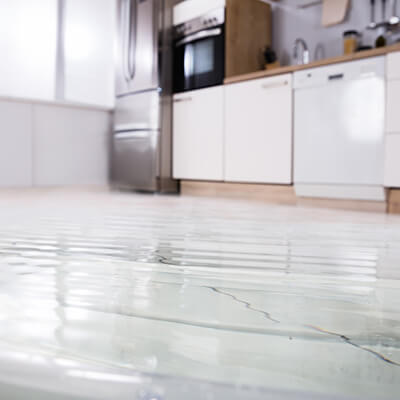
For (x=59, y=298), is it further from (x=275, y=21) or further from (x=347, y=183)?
(x=275, y=21)

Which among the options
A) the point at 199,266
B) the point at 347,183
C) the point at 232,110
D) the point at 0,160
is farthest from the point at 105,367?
the point at 0,160

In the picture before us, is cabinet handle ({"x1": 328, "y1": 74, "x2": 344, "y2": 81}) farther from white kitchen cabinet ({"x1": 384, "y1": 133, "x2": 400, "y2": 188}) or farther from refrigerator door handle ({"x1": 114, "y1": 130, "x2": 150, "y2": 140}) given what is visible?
refrigerator door handle ({"x1": 114, "y1": 130, "x2": 150, "y2": 140})

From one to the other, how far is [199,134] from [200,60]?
57cm

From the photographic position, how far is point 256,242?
4.03 ft

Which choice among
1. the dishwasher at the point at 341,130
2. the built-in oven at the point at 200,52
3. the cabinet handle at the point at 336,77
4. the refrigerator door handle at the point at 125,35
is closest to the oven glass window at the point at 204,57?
the built-in oven at the point at 200,52

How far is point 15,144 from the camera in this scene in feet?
12.2

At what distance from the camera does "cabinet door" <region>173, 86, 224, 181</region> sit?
3.28 m

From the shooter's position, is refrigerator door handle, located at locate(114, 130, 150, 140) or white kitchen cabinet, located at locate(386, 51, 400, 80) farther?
refrigerator door handle, located at locate(114, 130, 150, 140)

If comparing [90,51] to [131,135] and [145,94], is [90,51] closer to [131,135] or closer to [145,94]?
[145,94]

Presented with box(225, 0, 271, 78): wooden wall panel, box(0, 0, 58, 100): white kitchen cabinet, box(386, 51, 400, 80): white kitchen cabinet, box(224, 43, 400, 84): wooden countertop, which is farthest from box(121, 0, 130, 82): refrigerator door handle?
box(386, 51, 400, 80): white kitchen cabinet

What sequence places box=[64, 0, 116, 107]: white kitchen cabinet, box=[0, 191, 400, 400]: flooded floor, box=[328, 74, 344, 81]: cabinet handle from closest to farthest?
box=[0, 191, 400, 400]: flooded floor → box=[328, 74, 344, 81]: cabinet handle → box=[64, 0, 116, 107]: white kitchen cabinet

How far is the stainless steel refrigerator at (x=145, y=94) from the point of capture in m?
3.65

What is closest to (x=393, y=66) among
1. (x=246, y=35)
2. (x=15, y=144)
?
(x=246, y=35)

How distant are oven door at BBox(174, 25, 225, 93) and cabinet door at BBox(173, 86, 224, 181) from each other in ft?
0.27
